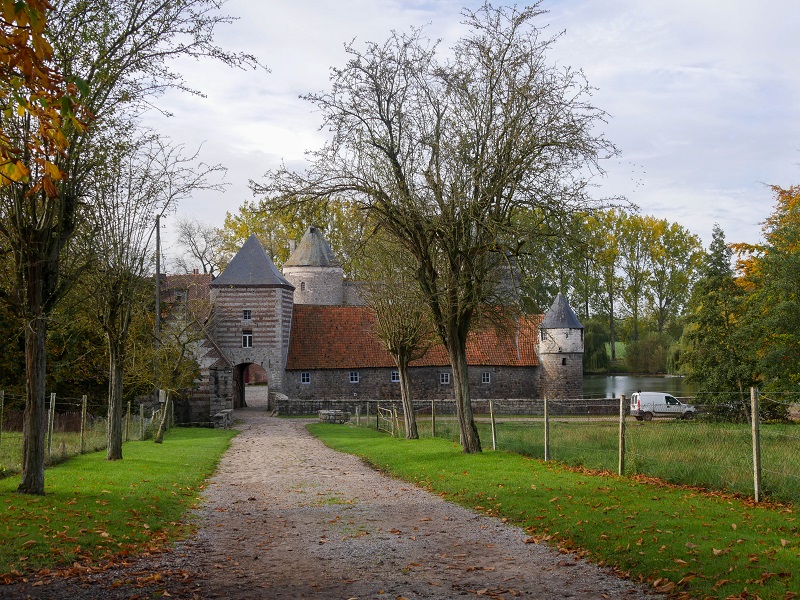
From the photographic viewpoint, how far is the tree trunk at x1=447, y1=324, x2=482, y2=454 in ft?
59.4

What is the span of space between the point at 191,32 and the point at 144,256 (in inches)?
276

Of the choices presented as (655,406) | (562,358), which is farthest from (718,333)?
(562,358)

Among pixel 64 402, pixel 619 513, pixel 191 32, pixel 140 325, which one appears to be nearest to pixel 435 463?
pixel 619 513

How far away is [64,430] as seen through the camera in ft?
79.6

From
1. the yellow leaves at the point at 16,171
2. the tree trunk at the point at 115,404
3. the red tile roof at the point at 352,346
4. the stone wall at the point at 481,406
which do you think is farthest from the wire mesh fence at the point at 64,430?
the red tile roof at the point at 352,346

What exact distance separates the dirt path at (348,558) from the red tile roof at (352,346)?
1350 inches

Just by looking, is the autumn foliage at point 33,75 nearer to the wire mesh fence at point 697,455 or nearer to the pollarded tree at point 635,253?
the wire mesh fence at point 697,455

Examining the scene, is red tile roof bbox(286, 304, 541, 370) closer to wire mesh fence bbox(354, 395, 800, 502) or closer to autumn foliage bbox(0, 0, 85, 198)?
wire mesh fence bbox(354, 395, 800, 502)

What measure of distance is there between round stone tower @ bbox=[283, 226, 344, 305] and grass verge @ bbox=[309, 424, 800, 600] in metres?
43.9

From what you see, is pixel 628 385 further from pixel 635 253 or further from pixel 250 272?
pixel 250 272

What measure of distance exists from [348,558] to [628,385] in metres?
54.3

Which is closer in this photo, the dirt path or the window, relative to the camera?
the dirt path

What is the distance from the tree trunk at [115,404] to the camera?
1802 cm

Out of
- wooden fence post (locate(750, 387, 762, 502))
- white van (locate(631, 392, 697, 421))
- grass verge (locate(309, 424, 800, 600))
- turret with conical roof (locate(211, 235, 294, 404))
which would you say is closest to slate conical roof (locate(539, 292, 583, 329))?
white van (locate(631, 392, 697, 421))
